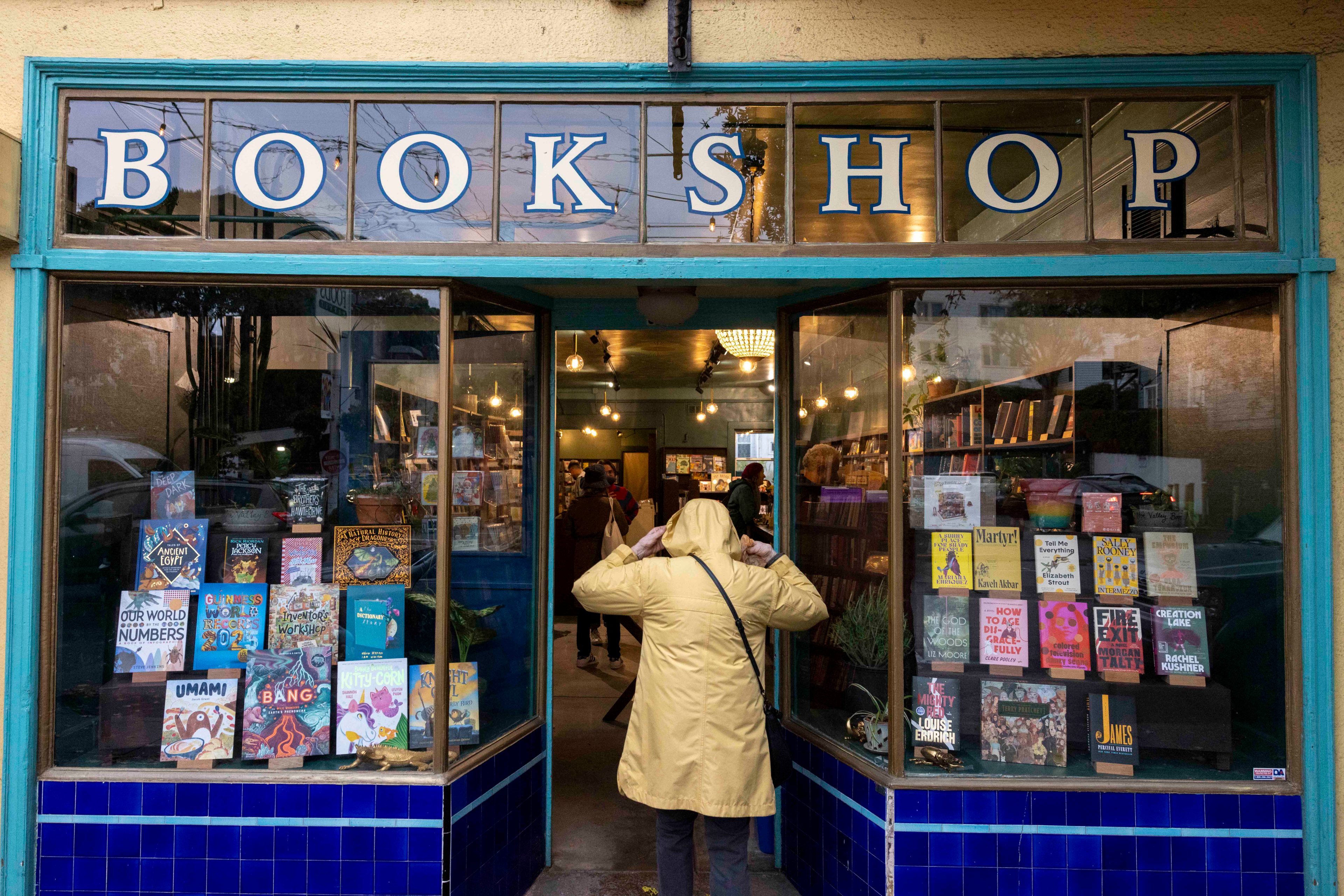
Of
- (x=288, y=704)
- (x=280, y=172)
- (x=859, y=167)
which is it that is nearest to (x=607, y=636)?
(x=288, y=704)

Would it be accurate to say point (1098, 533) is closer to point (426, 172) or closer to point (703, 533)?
point (703, 533)

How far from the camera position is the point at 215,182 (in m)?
3.25

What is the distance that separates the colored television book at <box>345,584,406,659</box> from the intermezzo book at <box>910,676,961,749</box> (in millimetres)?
2392

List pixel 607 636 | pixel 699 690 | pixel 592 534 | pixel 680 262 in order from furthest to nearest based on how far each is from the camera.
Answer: pixel 592 534
pixel 607 636
pixel 680 262
pixel 699 690

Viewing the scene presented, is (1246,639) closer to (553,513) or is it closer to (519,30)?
(553,513)

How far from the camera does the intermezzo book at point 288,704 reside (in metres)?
3.25

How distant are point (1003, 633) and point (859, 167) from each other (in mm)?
2244

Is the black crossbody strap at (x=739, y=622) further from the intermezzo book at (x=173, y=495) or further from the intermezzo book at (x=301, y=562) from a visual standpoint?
the intermezzo book at (x=173, y=495)

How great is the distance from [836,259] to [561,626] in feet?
24.3

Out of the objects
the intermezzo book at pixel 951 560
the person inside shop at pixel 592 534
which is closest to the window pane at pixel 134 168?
the intermezzo book at pixel 951 560

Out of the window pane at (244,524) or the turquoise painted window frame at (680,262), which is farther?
the window pane at (244,524)

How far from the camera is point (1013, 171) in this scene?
3256 mm

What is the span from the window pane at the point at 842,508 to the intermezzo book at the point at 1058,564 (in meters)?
0.73

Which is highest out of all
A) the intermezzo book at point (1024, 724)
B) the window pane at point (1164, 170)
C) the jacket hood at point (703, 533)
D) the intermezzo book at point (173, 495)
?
the window pane at point (1164, 170)
